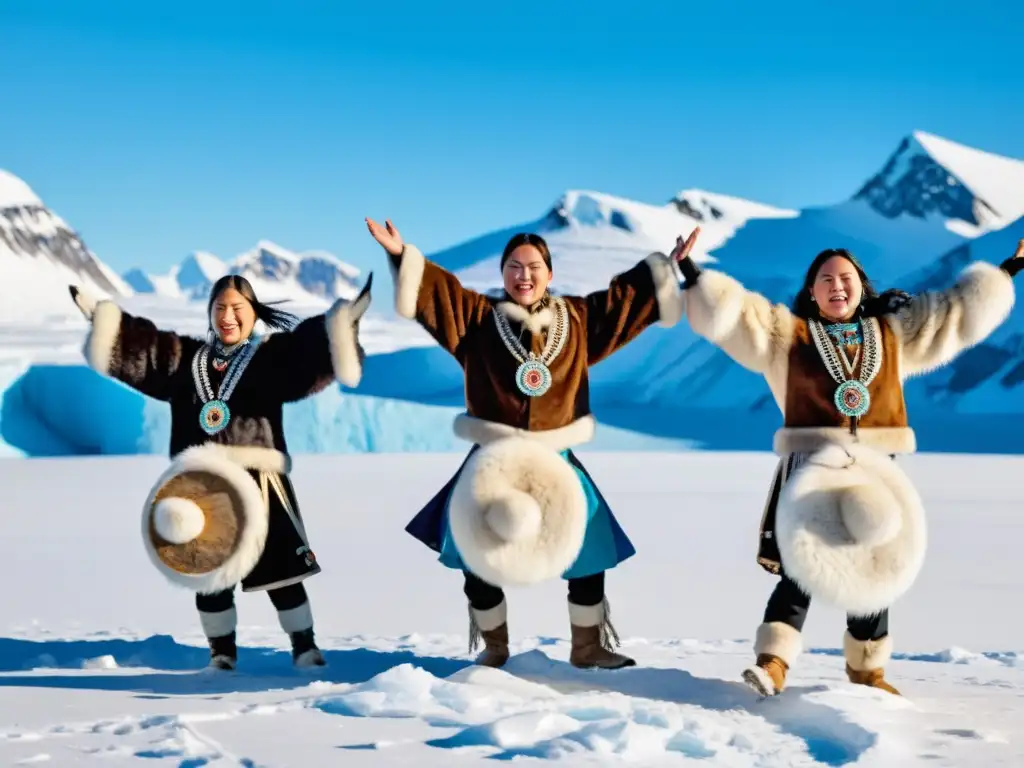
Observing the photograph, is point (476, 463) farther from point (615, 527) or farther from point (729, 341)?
point (729, 341)

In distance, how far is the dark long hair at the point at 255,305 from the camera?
3217 millimetres

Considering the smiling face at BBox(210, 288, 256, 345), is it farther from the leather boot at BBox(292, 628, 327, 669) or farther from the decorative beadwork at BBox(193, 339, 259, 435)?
the leather boot at BBox(292, 628, 327, 669)

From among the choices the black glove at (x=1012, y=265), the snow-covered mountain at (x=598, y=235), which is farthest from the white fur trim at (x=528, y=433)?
the snow-covered mountain at (x=598, y=235)

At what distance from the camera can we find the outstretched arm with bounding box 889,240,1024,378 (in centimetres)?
296

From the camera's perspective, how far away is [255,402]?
3.15 metres

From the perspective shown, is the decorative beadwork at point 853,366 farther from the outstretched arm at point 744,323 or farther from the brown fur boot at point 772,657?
the brown fur boot at point 772,657

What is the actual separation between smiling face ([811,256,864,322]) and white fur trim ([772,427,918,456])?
1.06ft

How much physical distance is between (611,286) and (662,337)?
1809cm

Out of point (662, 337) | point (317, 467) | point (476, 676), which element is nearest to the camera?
point (476, 676)

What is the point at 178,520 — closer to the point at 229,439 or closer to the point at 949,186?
the point at 229,439

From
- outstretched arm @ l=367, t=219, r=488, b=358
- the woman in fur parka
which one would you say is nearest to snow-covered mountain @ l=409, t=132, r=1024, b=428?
the woman in fur parka

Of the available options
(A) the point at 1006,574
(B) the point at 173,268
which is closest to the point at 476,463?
(A) the point at 1006,574

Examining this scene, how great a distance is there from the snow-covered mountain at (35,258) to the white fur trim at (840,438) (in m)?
29.0

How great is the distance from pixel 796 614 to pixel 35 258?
1499 inches
